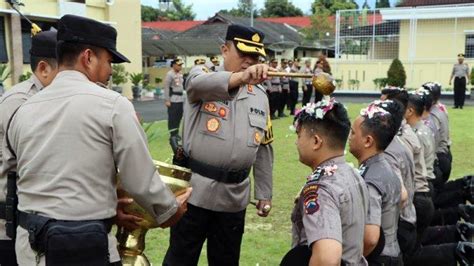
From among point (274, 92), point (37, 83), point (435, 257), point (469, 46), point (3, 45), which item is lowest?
point (435, 257)

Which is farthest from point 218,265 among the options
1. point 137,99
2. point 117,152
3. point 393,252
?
point 137,99

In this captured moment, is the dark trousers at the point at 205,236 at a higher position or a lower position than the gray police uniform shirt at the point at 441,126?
lower

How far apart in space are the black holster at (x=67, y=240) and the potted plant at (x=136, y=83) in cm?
2241

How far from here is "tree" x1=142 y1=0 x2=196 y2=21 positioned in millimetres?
63312

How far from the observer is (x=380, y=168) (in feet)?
10.9

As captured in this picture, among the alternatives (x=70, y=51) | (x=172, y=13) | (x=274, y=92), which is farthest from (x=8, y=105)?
(x=172, y=13)

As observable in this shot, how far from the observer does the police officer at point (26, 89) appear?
9.80 feet

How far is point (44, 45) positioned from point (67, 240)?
1.33 metres

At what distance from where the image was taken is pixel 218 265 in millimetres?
3986

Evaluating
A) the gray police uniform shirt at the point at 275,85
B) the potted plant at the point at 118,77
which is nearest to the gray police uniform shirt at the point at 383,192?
the gray police uniform shirt at the point at 275,85

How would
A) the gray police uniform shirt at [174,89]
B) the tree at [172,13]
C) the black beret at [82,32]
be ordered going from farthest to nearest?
the tree at [172,13] < the gray police uniform shirt at [174,89] < the black beret at [82,32]

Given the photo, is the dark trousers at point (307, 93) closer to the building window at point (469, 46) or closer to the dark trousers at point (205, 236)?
the building window at point (469, 46)

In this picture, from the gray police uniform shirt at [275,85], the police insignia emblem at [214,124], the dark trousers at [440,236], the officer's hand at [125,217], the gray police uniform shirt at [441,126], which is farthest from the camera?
the gray police uniform shirt at [275,85]

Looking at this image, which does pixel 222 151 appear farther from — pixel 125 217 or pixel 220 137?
pixel 125 217
